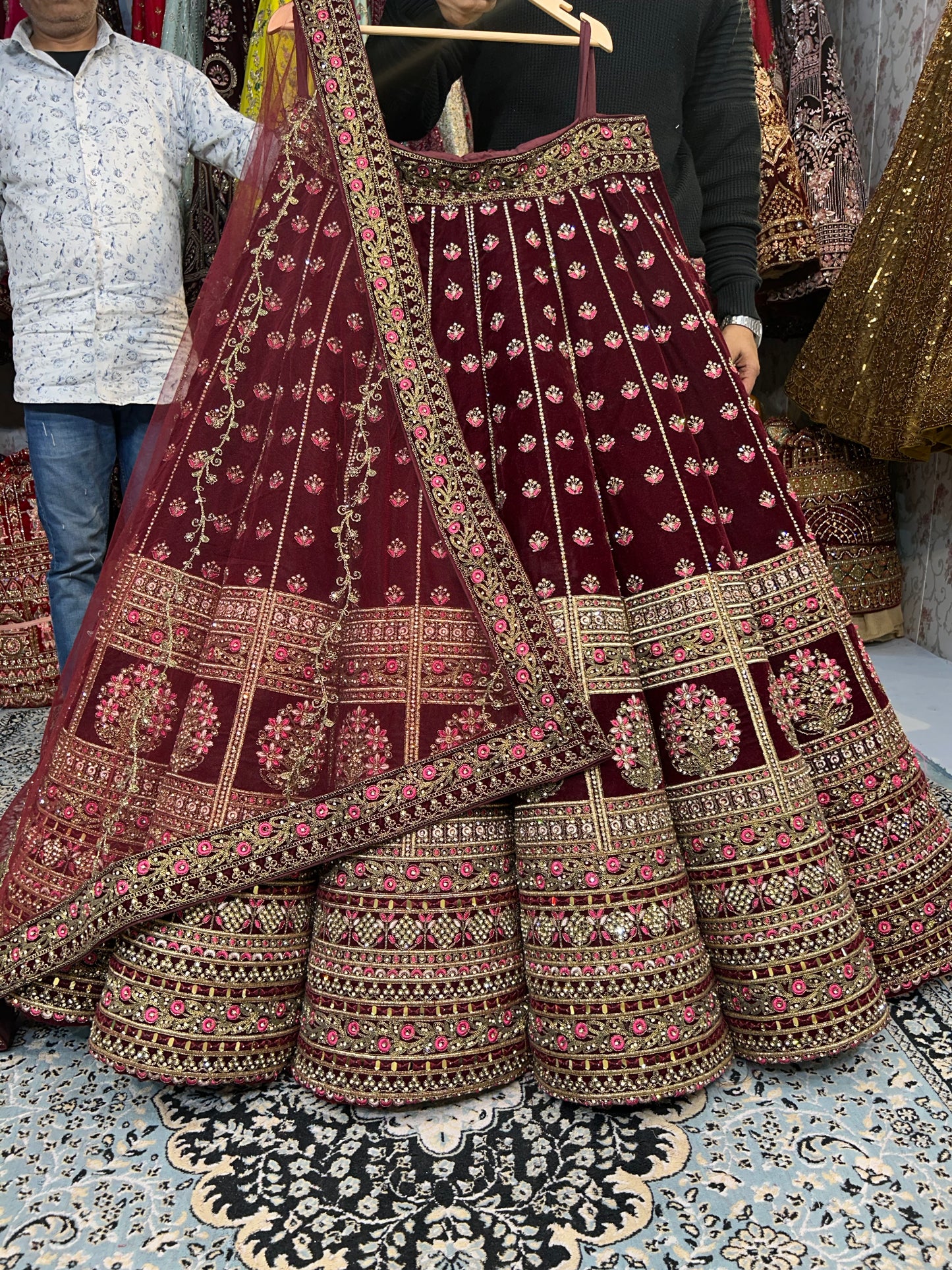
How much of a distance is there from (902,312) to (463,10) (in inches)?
64.6

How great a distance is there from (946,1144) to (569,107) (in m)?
1.30

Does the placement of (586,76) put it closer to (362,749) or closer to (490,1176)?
(362,749)

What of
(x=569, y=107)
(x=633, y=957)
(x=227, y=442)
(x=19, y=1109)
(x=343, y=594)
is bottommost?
(x=19, y=1109)

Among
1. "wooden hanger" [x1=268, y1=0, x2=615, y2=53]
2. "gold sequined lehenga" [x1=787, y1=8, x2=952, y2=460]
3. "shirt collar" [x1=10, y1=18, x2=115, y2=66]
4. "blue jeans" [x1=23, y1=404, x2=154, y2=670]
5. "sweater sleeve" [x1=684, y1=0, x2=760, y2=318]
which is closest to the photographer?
"wooden hanger" [x1=268, y1=0, x2=615, y2=53]

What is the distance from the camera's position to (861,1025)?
1.03 metres

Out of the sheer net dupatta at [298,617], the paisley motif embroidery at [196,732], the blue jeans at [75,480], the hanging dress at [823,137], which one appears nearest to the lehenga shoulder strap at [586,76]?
the sheer net dupatta at [298,617]

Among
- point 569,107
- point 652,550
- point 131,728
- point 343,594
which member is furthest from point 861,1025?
point 569,107

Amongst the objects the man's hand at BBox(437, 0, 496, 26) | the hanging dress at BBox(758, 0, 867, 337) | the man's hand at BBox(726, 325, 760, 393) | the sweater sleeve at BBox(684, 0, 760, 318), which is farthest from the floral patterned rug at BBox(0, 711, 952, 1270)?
the hanging dress at BBox(758, 0, 867, 337)

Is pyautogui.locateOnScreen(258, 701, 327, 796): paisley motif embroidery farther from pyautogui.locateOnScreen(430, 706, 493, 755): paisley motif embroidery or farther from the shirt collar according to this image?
the shirt collar

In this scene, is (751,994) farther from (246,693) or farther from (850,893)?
(246,693)

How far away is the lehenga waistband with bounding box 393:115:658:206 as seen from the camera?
116 centimetres

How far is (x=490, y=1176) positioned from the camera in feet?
3.03

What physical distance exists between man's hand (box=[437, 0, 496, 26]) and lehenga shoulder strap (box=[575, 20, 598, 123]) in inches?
5.1

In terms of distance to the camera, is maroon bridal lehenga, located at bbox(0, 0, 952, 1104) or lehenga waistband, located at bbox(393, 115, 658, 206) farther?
lehenga waistband, located at bbox(393, 115, 658, 206)
